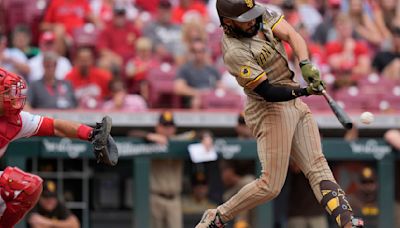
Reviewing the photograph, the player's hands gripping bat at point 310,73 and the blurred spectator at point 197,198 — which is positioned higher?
the player's hands gripping bat at point 310,73

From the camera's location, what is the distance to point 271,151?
724cm

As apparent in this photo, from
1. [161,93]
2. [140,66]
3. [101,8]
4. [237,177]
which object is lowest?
[237,177]

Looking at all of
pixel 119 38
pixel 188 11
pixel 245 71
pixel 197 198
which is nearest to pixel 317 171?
pixel 245 71

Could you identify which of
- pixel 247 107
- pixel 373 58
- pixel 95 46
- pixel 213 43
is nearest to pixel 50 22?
pixel 95 46

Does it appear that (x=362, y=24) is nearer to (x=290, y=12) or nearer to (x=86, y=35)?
(x=290, y=12)

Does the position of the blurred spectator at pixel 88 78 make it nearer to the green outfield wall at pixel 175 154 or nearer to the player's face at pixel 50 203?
the green outfield wall at pixel 175 154

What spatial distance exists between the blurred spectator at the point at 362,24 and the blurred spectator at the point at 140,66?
2608 millimetres

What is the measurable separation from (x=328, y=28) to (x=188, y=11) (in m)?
1.69

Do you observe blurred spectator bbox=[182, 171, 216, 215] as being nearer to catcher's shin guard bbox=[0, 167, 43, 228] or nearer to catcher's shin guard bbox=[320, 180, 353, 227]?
catcher's shin guard bbox=[320, 180, 353, 227]

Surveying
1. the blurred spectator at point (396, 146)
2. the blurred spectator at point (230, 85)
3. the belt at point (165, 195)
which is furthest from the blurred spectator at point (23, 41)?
the blurred spectator at point (396, 146)

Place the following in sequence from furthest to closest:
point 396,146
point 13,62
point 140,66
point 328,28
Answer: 1. point 328,28
2. point 140,66
3. point 13,62
4. point 396,146

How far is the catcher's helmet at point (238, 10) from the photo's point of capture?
22.8ft

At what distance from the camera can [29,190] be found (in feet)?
22.3

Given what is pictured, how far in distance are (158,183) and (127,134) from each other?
568 millimetres
